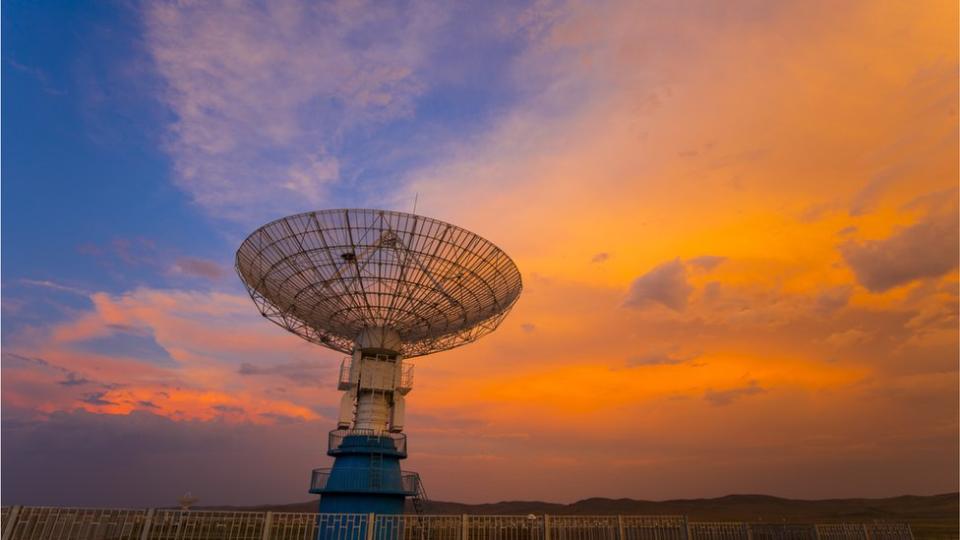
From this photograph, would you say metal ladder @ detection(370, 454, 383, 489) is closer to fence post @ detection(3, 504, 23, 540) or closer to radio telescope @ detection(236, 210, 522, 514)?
radio telescope @ detection(236, 210, 522, 514)

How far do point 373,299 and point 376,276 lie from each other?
202 centimetres

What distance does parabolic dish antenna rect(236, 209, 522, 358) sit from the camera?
1114 inches

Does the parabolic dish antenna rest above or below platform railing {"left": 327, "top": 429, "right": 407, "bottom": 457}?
above

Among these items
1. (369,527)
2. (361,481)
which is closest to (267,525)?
(369,527)

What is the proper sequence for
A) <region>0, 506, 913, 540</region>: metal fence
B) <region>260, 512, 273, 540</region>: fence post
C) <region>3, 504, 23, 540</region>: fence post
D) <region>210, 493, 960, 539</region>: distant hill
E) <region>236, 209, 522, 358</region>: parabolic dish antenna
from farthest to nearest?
<region>210, 493, 960, 539</region>: distant hill → <region>236, 209, 522, 358</region>: parabolic dish antenna → <region>260, 512, 273, 540</region>: fence post → <region>0, 506, 913, 540</region>: metal fence → <region>3, 504, 23, 540</region>: fence post

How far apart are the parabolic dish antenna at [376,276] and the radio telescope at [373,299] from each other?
0.19 feet

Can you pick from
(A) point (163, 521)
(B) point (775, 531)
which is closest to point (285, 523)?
(A) point (163, 521)

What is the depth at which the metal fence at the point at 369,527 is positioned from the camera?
48.4ft

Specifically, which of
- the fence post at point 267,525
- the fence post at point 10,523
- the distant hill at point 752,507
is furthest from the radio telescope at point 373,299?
the distant hill at point 752,507

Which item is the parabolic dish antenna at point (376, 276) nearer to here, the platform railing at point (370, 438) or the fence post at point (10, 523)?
the platform railing at point (370, 438)

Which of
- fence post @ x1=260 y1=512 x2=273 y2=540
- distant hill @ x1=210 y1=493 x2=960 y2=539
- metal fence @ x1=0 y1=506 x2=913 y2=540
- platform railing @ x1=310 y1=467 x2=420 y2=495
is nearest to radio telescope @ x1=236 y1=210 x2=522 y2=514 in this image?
platform railing @ x1=310 y1=467 x2=420 y2=495

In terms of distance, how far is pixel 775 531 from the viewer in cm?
2392

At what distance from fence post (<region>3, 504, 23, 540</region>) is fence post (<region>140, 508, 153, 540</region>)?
117 inches

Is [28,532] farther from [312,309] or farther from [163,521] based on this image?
[312,309]
